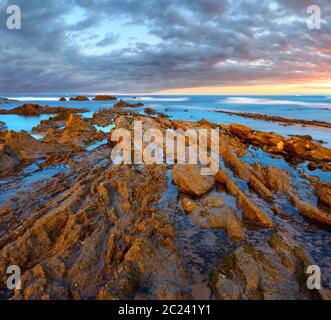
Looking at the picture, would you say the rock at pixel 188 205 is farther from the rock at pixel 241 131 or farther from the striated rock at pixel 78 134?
the rock at pixel 241 131

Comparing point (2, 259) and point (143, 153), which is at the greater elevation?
point (143, 153)

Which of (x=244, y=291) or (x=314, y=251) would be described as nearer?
(x=244, y=291)

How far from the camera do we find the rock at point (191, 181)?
14.4 meters

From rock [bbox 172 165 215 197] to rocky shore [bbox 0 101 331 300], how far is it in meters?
0.07

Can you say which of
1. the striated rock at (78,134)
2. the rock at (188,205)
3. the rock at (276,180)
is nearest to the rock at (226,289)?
the rock at (188,205)

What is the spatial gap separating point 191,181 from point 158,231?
16.3ft

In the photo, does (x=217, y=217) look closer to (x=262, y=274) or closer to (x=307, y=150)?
(x=262, y=274)

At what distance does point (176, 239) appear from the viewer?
1037cm

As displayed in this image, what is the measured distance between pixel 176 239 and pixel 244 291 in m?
3.63

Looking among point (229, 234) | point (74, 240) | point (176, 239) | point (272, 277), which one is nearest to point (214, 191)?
point (229, 234)

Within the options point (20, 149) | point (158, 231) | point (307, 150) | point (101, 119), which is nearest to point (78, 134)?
point (20, 149)

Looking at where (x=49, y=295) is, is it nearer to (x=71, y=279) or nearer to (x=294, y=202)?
(x=71, y=279)

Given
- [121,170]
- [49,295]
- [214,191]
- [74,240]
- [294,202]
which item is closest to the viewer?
[49,295]

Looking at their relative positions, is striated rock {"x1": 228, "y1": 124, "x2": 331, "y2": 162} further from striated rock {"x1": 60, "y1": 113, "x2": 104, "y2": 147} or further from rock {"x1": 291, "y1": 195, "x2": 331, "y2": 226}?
striated rock {"x1": 60, "y1": 113, "x2": 104, "y2": 147}
